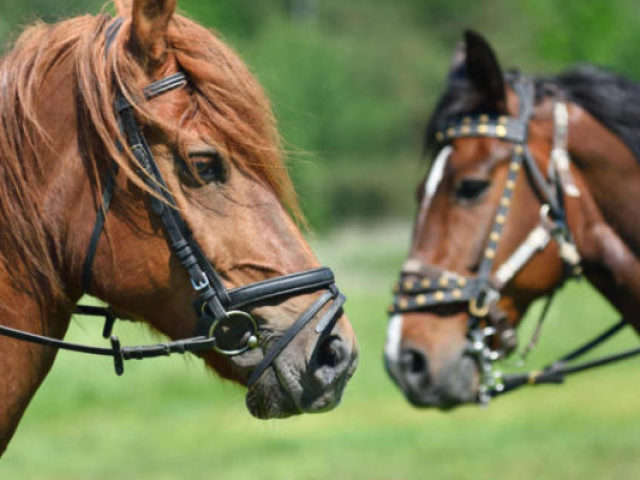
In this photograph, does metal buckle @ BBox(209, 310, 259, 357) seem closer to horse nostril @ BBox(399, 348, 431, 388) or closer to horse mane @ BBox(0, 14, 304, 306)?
horse mane @ BBox(0, 14, 304, 306)

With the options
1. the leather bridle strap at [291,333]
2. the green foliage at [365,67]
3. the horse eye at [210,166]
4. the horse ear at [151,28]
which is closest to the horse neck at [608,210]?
the leather bridle strap at [291,333]

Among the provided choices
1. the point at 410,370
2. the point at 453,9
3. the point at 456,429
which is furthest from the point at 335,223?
the point at 410,370

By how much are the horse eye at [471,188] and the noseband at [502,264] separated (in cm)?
11

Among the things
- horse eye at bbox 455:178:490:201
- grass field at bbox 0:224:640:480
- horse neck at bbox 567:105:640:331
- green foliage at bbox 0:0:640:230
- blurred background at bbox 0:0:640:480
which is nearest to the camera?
horse neck at bbox 567:105:640:331

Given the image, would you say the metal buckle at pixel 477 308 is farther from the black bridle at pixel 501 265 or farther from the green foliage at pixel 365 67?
the green foliage at pixel 365 67

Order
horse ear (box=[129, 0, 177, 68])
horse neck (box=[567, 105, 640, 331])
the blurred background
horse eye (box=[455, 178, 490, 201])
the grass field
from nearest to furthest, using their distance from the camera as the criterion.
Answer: horse ear (box=[129, 0, 177, 68])
horse neck (box=[567, 105, 640, 331])
horse eye (box=[455, 178, 490, 201])
the blurred background
the grass field

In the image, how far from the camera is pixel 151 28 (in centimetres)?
258

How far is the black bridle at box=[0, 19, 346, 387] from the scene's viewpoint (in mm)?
2566

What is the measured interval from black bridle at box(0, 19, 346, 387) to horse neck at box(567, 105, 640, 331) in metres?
2.12

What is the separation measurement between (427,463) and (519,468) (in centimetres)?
80

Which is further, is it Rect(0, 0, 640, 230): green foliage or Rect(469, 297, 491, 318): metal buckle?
Rect(0, 0, 640, 230): green foliage

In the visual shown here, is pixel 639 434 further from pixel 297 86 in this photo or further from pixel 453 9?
pixel 453 9

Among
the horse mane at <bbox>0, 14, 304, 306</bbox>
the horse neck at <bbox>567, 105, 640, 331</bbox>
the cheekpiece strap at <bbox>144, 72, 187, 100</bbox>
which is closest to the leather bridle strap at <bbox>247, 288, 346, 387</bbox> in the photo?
the horse mane at <bbox>0, 14, 304, 306</bbox>

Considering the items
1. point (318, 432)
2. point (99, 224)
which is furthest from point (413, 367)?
point (318, 432)
